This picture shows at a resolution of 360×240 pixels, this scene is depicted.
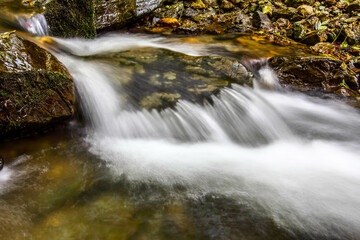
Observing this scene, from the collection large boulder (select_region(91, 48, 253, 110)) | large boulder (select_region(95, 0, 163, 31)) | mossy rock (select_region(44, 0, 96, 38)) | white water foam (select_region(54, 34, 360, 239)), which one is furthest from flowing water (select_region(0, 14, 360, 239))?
large boulder (select_region(95, 0, 163, 31))

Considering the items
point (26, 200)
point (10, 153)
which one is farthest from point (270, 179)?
point (10, 153)

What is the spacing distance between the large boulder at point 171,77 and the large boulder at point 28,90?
1.12 metres

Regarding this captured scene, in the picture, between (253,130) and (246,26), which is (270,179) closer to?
(253,130)

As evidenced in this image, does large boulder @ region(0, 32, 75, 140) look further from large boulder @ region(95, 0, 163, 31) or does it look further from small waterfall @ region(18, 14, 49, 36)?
large boulder @ region(95, 0, 163, 31)

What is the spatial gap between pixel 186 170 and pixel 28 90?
2.36 m

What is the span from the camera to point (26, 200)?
2.24 m

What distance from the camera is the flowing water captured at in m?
2.06

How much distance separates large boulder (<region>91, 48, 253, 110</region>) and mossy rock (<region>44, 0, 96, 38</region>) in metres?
1.37

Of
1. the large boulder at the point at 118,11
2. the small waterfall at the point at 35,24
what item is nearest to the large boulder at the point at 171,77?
the small waterfall at the point at 35,24

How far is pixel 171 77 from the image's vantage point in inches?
165

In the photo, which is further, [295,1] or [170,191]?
[295,1]

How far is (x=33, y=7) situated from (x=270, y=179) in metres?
6.36

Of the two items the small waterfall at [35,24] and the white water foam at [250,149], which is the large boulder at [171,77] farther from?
the small waterfall at [35,24]

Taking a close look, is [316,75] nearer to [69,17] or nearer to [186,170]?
[186,170]
